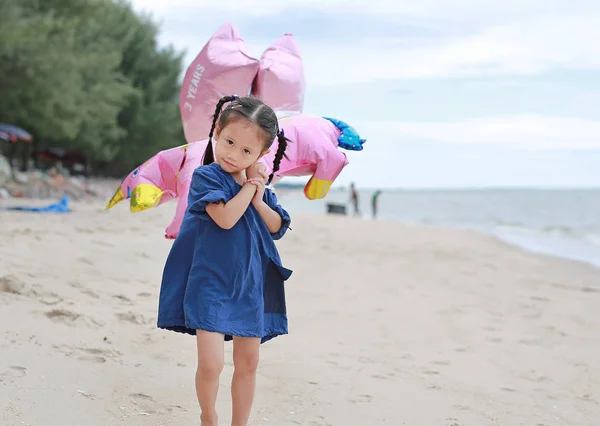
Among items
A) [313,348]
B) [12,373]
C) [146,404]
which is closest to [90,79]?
[313,348]

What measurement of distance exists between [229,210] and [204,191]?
5.1 inches

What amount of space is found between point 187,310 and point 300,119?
1.55 meters

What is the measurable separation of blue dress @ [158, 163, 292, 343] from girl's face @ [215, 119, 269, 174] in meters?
0.06

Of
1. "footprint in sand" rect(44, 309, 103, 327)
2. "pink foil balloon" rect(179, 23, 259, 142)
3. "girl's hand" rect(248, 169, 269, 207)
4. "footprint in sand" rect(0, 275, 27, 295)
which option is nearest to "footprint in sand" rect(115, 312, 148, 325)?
"footprint in sand" rect(44, 309, 103, 327)

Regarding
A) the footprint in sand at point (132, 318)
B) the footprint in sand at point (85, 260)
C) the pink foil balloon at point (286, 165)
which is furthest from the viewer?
the footprint in sand at point (85, 260)

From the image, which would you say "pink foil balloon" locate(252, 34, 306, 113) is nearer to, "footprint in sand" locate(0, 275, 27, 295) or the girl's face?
the girl's face

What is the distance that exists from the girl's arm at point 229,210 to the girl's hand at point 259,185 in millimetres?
82

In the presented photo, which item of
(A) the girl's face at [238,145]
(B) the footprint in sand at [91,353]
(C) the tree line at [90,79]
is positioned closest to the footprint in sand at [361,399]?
(B) the footprint in sand at [91,353]

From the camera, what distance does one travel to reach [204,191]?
2748 millimetres

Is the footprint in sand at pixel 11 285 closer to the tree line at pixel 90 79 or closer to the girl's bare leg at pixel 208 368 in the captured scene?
the girl's bare leg at pixel 208 368

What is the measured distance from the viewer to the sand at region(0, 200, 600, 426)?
3447 millimetres

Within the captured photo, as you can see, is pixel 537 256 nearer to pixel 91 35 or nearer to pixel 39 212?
pixel 39 212

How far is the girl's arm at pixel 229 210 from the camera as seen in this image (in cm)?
271

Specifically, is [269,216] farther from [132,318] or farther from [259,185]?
[132,318]
